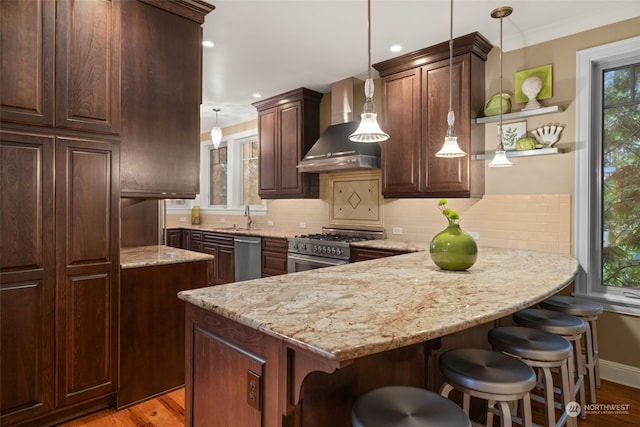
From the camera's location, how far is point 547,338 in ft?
5.58

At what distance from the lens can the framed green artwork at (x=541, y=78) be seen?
118 inches

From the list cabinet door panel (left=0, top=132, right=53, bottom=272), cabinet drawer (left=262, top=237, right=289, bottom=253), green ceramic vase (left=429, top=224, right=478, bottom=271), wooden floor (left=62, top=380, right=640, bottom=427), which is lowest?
Result: wooden floor (left=62, top=380, right=640, bottom=427)

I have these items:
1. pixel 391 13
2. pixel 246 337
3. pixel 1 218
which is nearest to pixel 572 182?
pixel 391 13

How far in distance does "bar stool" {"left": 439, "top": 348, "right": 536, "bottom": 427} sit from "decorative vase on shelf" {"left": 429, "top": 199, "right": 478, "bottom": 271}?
550 mm

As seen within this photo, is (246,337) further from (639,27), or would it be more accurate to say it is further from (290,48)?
(639,27)

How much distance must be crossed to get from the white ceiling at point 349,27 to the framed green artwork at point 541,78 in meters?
0.24

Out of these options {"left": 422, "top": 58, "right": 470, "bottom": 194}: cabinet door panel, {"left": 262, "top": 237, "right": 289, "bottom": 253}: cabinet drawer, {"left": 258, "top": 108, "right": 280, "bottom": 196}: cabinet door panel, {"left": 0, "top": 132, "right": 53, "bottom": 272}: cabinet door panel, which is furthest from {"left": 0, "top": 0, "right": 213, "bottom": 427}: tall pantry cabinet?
{"left": 258, "top": 108, "right": 280, "bottom": 196}: cabinet door panel

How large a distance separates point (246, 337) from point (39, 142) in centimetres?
168

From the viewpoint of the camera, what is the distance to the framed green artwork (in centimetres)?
300

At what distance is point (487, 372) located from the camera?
1328 mm

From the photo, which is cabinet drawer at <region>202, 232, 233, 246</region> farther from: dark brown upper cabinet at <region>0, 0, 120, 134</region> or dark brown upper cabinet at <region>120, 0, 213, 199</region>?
dark brown upper cabinet at <region>0, 0, 120, 134</region>

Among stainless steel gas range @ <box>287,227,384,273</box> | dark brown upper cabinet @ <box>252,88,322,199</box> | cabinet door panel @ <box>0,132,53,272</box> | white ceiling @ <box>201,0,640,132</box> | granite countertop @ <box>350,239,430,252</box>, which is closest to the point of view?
cabinet door panel @ <box>0,132,53,272</box>

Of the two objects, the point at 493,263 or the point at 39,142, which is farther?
the point at 493,263

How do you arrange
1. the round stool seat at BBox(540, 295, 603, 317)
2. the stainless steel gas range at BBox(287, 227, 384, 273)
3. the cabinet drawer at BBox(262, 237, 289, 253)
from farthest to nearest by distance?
the cabinet drawer at BBox(262, 237, 289, 253), the stainless steel gas range at BBox(287, 227, 384, 273), the round stool seat at BBox(540, 295, 603, 317)
